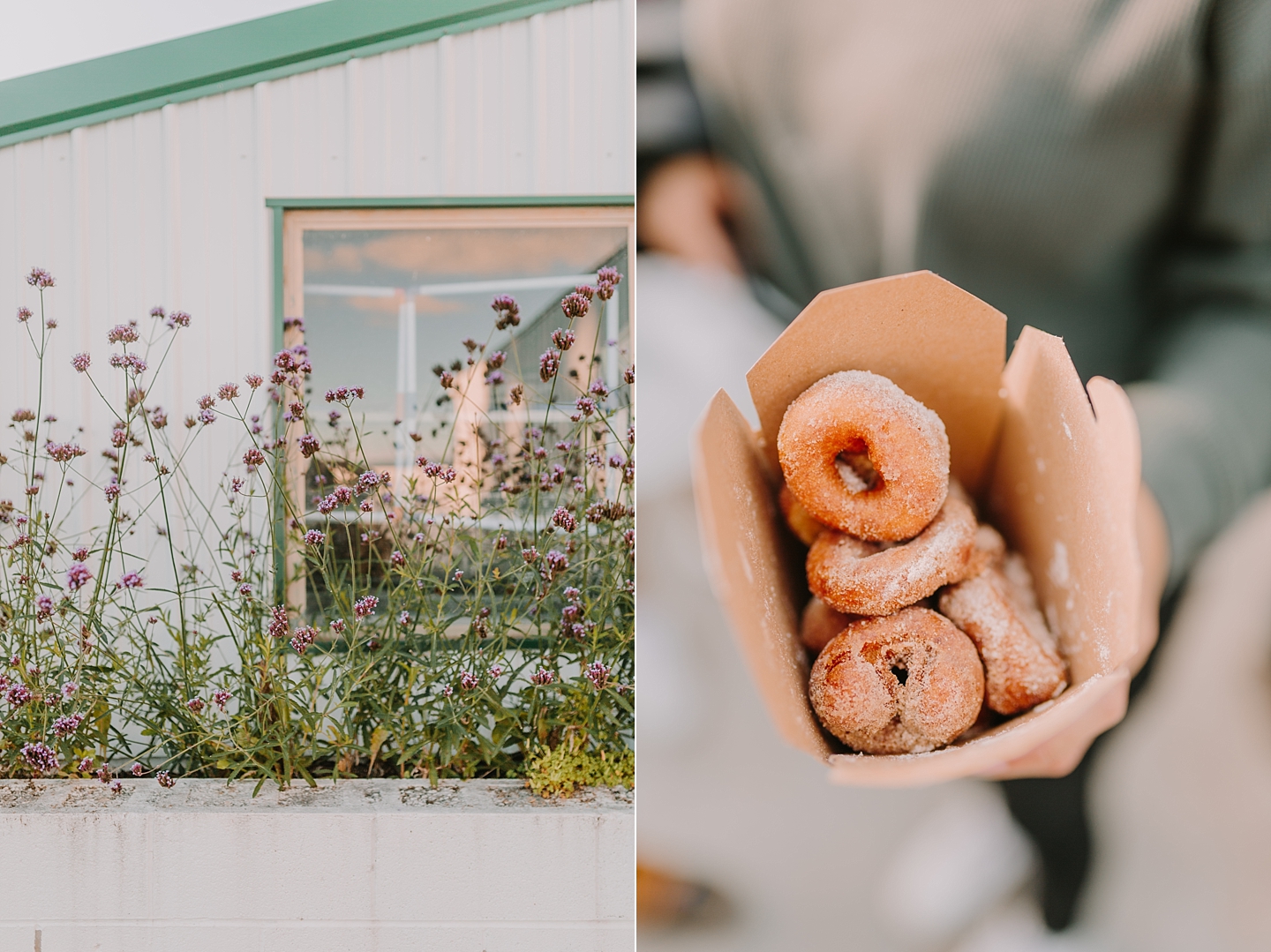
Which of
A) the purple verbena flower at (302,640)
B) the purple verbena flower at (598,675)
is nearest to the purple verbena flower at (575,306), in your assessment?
the purple verbena flower at (598,675)

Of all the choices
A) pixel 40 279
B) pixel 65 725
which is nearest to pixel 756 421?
pixel 65 725

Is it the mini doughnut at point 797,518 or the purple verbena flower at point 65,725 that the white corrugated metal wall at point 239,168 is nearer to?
the purple verbena flower at point 65,725

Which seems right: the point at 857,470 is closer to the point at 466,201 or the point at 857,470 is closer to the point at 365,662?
the point at 365,662

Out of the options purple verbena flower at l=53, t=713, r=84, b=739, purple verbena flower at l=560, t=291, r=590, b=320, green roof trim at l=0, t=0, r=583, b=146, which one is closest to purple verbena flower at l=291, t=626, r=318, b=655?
purple verbena flower at l=53, t=713, r=84, b=739

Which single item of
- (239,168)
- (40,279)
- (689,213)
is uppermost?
(239,168)

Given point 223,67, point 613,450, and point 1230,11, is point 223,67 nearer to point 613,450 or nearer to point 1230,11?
point 613,450
